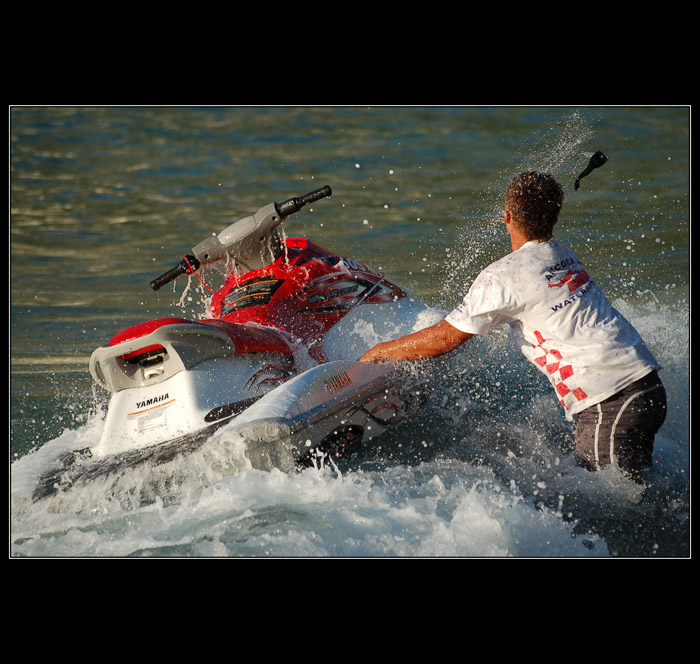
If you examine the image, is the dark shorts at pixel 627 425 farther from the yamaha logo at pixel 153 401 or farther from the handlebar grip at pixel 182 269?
the handlebar grip at pixel 182 269

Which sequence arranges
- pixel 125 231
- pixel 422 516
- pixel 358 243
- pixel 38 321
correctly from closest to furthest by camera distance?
pixel 422 516
pixel 38 321
pixel 358 243
pixel 125 231

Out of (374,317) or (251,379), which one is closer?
(251,379)

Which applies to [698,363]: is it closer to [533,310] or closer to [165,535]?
[533,310]

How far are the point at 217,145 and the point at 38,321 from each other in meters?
6.32

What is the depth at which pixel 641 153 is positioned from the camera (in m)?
11.2

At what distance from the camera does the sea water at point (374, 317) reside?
3711mm

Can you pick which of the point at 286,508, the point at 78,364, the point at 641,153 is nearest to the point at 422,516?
the point at 286,508

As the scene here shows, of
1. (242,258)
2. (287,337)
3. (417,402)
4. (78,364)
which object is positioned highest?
(242,258)

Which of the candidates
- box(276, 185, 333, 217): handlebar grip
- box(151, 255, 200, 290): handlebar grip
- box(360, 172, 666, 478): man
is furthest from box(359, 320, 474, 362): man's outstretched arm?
box(151, 255, 200, 290): handlebar grip

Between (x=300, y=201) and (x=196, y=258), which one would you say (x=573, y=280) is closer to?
(x=300, y=201)

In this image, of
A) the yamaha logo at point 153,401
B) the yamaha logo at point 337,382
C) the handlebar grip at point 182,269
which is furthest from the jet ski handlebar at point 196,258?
the yamaha logo at point 337,382

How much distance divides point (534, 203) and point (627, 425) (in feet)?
3.42

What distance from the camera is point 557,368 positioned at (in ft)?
12.5

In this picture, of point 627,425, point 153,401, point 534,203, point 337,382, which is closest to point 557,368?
point 627,425
